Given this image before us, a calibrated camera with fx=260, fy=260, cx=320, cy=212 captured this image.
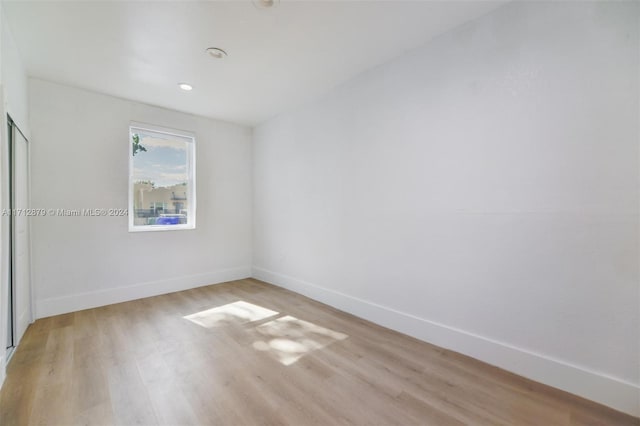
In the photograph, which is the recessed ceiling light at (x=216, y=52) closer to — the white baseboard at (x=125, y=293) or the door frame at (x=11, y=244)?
the door frame at (x=11, y=244)

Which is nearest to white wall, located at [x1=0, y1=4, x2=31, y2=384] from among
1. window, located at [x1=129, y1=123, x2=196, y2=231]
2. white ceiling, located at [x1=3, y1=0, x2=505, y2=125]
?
white ceiling, located at [x1=3, y1=0, x2=505, y2=125]

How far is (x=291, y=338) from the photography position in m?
2.49

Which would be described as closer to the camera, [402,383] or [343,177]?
[402,383]

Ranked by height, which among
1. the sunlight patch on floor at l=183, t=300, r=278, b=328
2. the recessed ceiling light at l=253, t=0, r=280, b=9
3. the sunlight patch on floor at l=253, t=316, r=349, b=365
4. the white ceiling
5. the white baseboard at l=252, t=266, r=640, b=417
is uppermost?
the white ceiling

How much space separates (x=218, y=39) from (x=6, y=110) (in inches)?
68.7

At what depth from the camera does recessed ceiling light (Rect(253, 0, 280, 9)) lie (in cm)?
189

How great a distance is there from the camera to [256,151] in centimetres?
473

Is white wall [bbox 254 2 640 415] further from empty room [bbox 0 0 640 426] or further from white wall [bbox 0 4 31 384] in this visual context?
white wall [bbox 0 4 31 384]

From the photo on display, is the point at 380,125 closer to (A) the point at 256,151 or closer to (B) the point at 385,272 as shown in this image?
(B) the point at 385,272

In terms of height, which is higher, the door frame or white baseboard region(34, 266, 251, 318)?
the door frame

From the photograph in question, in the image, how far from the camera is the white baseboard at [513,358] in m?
1.57

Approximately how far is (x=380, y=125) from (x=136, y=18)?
2.29 m

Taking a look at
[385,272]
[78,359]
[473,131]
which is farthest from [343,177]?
[78,359]

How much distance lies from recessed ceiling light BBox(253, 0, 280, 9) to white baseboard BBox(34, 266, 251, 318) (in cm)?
366
